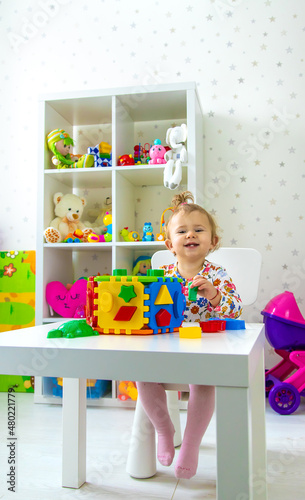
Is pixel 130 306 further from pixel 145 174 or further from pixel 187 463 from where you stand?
pixel 145 174

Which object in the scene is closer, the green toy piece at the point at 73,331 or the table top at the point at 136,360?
the table top at the point at 136,360

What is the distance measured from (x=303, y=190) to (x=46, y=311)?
1.29 m

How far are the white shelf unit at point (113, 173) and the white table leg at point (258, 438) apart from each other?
976mm

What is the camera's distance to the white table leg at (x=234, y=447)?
0.51m

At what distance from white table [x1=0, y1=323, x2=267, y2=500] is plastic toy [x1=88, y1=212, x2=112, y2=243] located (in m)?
1.21

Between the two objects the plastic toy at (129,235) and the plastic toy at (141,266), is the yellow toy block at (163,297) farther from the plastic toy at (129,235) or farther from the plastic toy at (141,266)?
the plastic toy at (141,266)

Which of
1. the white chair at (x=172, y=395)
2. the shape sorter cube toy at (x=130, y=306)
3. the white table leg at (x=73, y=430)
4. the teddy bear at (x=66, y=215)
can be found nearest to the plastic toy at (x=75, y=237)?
the teddy bear at (x=66, y=215)

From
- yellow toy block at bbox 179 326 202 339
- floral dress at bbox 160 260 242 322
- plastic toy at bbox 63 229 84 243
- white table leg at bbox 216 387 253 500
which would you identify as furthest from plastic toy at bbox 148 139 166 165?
white table leg at bbox 216 387 253 500

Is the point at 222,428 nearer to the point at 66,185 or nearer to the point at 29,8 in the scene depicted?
the point at 66,185

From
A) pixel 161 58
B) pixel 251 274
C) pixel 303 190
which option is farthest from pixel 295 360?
pixel 161 58

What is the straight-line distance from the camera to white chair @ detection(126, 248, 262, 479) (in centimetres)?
109

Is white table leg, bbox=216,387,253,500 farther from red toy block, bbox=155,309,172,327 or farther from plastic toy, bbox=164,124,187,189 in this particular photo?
plastic toy, bbox=164,124,187,189

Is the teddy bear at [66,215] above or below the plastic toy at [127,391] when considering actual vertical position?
above

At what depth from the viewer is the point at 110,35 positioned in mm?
2307
